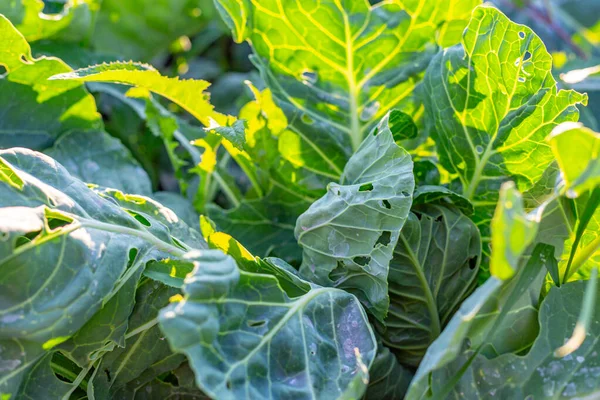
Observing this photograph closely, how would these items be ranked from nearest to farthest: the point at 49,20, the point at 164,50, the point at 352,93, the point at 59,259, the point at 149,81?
the point at 59,259
the point at 149,81
the point at 352,93
the point at 49,20
the point at 164,50

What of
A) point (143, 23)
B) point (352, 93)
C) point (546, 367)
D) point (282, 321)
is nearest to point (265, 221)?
point (352, 93)

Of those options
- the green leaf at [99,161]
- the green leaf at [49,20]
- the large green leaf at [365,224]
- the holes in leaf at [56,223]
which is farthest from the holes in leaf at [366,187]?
the green leaf at [49,20]

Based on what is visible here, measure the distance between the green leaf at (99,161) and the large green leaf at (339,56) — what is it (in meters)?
0.29

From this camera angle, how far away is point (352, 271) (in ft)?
2.41

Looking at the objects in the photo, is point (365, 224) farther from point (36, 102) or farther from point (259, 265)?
point (36, 102)

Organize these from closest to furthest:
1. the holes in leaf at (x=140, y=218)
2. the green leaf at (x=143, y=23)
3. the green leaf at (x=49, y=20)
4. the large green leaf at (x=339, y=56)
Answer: the holes in leaf at (x=140, y=218) → the large green leaf at (x=339, y=56) → the green leaf at (x=49, y=20) → the green leaf at (x=143, y=23)

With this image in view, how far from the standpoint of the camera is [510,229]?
19.7 inches

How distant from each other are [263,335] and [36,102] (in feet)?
1.90

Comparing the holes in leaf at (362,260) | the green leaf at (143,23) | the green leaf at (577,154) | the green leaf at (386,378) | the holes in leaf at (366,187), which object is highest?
the green leaf at (577,154)

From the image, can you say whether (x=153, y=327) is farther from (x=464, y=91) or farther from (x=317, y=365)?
(x=464, y=91)

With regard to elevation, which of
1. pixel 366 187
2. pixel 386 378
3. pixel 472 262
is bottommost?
pixel 386 378

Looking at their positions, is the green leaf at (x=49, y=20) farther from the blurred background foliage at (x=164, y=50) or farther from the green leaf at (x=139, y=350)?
the green leaf at (x=139, y=350)

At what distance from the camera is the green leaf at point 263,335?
55cm

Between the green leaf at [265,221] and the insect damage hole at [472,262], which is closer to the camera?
the insect damage hole at [472,262]
